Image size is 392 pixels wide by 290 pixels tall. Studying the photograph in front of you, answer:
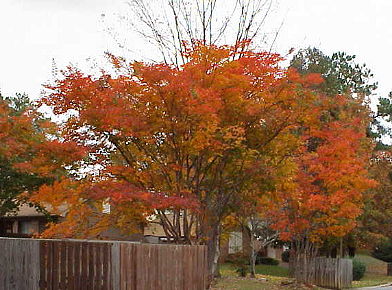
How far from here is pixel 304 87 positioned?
20.0m

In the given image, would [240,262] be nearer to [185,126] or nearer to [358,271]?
[358,271]

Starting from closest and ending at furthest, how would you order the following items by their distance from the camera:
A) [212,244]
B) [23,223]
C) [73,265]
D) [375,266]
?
[73,265], [212,244], [23,223], [375,266]

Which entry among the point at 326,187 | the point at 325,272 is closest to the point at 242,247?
the point at 325,272

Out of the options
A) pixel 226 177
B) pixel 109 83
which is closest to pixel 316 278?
pixel 226 177

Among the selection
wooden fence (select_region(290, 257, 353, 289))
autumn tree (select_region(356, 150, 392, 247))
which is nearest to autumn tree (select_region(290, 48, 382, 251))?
autumn tree (select_region(356, 150, 392, 247))

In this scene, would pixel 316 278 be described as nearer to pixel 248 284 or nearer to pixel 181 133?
pixel 248 284

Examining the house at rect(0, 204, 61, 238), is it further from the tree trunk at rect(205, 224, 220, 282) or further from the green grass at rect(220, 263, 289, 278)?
the tree trunk at rect(205, 224, 220, 282)

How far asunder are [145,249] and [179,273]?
1935mm

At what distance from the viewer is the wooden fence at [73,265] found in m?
11.9

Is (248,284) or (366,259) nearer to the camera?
(248,284)

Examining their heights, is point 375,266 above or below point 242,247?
below

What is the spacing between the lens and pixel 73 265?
475 inches

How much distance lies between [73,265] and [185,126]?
6.36 meters

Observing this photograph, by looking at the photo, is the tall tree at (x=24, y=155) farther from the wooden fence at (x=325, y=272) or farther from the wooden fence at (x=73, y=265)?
the wooden fence at (x=325, y=272)
